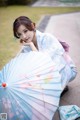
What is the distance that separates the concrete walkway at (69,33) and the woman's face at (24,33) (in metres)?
1.18

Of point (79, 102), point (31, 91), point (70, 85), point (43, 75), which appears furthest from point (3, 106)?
point (70, 85)

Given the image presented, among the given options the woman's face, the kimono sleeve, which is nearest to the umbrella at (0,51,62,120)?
the kimono sleeve

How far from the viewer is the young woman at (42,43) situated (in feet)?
12.4

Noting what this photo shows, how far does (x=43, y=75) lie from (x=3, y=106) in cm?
64

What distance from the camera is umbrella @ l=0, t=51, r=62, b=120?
2.92 meters

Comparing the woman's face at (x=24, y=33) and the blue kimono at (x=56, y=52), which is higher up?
the woman's face at (x=24, y=33)

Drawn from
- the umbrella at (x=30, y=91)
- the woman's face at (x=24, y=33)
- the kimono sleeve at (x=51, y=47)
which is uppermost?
the woman's face at (x=24, y=33)

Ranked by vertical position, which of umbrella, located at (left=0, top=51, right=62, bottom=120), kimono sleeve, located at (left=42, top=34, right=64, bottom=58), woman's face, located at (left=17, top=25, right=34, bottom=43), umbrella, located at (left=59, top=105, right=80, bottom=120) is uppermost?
woman's face, located at (left=17, top=25, right=34, bottom=43)

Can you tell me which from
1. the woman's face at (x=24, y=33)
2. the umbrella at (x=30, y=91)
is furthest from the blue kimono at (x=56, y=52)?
the umbrella at (x=30, y=91)

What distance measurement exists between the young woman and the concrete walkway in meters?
0.38

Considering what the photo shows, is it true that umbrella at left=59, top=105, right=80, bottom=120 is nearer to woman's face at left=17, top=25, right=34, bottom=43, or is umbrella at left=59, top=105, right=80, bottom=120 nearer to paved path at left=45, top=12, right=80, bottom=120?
paved path at left=45, top=12, right=80, bottom=120

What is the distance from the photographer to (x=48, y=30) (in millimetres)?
9070

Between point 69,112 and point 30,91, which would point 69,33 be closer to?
point 69,112

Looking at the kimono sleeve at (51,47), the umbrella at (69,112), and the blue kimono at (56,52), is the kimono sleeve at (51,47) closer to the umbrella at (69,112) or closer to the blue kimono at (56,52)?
the blue kimono at (56,52)
